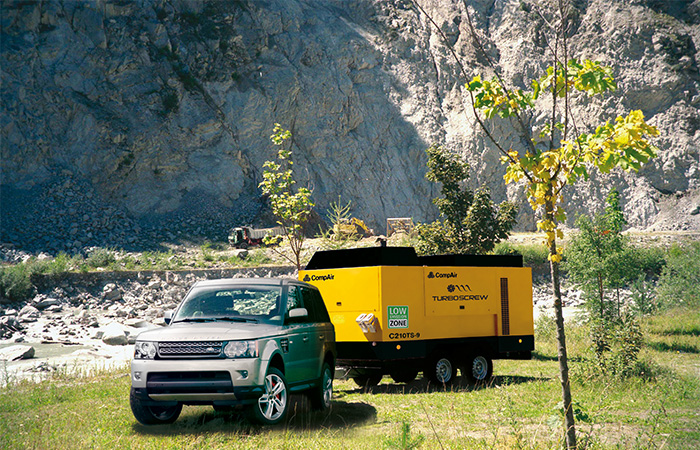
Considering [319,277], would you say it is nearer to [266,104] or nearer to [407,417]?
[407,417]

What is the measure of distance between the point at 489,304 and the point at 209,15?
60.5 metres

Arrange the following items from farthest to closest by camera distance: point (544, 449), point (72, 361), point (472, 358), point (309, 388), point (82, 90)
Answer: point (82, 90) → point (72, 361) → point (472, 358) → point (309, 388) → point (544, 449)

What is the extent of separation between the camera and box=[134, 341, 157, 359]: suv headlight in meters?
7.72

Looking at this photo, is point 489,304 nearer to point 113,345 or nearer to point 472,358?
point 472,358

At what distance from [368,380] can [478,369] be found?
104 inches

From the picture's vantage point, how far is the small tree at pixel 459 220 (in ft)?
67.4

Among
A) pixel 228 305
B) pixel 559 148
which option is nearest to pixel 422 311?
pixel 228 305

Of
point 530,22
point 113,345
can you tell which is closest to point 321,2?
point 530,22

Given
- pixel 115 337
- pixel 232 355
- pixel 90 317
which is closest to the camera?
pixel 232 355

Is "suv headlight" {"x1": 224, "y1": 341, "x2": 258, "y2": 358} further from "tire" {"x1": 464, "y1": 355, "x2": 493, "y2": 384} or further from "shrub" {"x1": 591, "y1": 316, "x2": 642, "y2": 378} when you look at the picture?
"shrub" {"x1": 591, "y1": 316, "x2": 642, "y2": 378}

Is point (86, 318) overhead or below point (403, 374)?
below

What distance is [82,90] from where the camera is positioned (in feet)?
185

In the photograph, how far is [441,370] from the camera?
12.9 metres

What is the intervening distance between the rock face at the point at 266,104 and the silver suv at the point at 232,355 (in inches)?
1700
